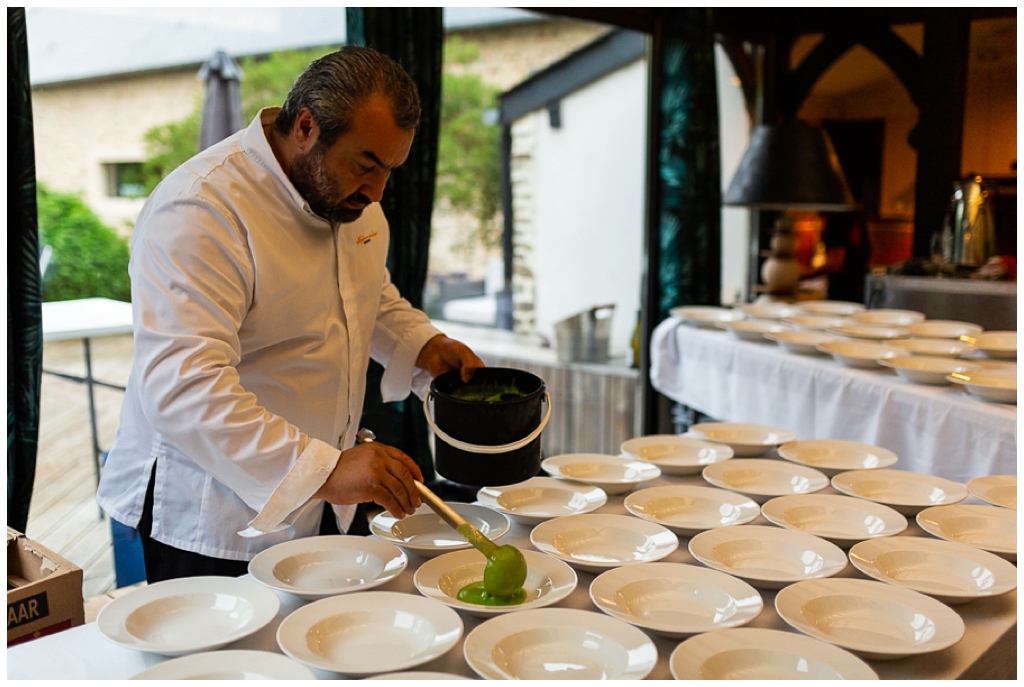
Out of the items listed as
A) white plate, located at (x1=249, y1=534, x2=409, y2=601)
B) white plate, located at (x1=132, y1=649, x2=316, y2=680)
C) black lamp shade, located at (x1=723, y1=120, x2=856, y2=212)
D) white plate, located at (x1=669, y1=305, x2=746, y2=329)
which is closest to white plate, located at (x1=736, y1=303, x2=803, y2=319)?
white plate, located at (x1=669, y1=305, x2=746, y2=329)

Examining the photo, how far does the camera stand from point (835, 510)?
1566 millimetres

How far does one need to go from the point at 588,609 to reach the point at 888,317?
247 centimetres

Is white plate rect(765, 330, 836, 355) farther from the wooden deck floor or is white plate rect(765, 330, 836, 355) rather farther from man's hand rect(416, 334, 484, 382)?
the wooden deck floor

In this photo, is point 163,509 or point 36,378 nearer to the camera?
point 163,509

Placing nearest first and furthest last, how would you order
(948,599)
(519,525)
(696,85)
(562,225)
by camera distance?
(948,599) < (519,525) < (696,85) < (562,225)

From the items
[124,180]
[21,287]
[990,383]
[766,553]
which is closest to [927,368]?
[990,383]

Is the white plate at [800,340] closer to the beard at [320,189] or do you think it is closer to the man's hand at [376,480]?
the beard at [320,189]

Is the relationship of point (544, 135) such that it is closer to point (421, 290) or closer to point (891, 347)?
point (421, 290)

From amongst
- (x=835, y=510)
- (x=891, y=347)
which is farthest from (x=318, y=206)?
(x=891, y=347)

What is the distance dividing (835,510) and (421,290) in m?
1.80

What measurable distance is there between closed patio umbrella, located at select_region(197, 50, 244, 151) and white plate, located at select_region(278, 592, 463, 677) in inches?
132

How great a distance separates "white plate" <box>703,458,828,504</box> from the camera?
66.0 inches

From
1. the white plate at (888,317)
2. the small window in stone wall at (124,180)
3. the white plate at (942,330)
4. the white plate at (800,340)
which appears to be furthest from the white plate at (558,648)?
the small window in stone wall at (124,180)

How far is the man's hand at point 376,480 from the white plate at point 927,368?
66.4 inches
